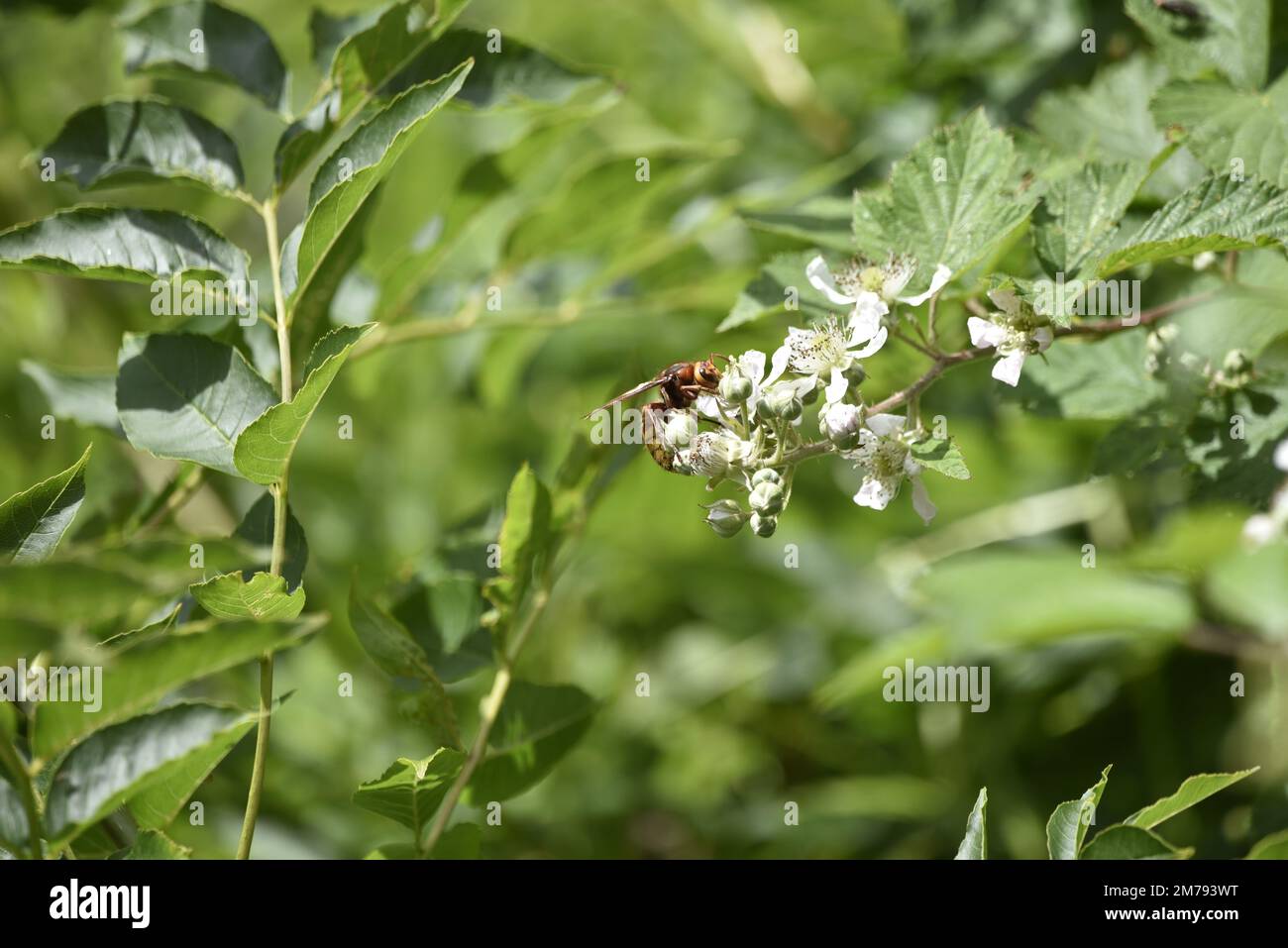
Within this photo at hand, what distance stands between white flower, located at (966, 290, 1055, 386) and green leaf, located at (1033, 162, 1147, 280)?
53mm

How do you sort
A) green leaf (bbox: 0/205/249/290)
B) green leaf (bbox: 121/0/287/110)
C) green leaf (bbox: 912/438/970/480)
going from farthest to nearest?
green leaf (bbox: 121/0/287/110) < green leaf (bbox: 0/205/249/290) < green leaf (bbox: 912/438/970/480)

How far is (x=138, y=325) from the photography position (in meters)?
2.01

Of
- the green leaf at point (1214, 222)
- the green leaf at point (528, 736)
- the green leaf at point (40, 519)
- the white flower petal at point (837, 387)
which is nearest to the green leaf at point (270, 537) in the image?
the green leaf at point (40, 519)

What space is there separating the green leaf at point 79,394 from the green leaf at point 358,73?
405mm

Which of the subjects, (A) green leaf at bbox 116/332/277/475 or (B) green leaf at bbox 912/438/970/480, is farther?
(A) green leaf at bbox 116/332/277/475

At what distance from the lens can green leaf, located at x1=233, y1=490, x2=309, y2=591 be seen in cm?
106

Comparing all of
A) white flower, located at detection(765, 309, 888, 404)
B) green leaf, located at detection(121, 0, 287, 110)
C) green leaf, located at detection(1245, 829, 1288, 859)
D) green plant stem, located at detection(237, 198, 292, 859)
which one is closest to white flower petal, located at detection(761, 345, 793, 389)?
white flower, located at detection(765, 309, 888, 404)

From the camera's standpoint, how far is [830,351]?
99cm

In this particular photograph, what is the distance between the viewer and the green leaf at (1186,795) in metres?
0.92

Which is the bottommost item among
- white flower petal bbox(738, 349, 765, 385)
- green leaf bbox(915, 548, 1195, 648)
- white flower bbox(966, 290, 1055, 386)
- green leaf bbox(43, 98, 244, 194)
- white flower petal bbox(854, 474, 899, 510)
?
green leaf bbox(915, 548, 1195, 648)

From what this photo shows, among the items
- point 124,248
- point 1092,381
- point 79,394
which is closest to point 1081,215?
point 1092,381

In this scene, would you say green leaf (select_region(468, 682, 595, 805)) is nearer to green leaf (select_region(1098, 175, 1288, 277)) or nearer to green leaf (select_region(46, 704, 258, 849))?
green leaf (select_region(46, 704, 258, 849))
